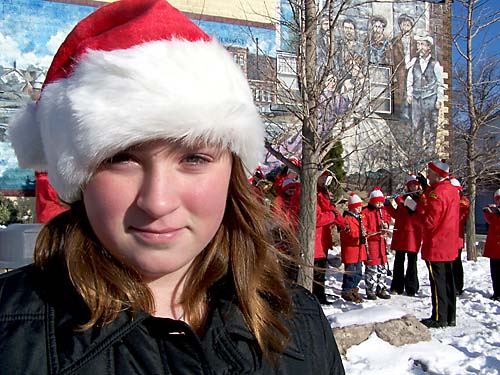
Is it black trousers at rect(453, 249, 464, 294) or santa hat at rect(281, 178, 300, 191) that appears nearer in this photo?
santa hat at rect(281, 178, 300, 191)

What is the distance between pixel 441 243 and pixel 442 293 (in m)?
0.62

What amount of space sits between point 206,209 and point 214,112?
0.26m

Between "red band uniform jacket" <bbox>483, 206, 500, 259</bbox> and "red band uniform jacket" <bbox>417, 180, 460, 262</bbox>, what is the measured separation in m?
1.97

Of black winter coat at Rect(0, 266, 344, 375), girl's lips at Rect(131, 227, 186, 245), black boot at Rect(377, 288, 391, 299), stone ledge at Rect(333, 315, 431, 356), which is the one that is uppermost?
girl's lips at Rect(131, 227, 186, 245)

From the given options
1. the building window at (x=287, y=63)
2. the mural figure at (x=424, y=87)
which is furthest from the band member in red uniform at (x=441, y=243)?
the mural figure at (x=424, y=87)

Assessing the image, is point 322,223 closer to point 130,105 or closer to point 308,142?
point 308,142

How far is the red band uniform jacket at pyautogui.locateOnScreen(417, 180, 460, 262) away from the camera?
6.41 meters

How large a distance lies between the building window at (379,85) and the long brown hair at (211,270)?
385 cm

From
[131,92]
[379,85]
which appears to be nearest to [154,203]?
[131,92]

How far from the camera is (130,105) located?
4.16ft

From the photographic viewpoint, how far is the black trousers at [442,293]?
6242mm

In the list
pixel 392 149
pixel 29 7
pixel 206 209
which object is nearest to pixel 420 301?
pixel 206 209

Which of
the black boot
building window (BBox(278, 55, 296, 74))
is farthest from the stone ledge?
the black boot

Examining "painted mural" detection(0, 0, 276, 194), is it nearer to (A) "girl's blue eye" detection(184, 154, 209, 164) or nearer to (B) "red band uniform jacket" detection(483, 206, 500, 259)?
(B) "red band uniform jacket" detection(483, 206, 500, 259)
